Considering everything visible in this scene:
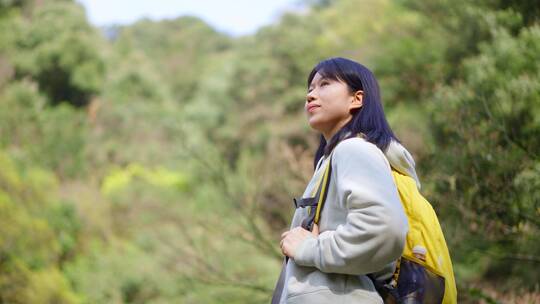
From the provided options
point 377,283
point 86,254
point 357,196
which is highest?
point 357,196

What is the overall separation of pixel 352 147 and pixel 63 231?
11.1 metres

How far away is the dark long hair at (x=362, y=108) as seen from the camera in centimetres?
134

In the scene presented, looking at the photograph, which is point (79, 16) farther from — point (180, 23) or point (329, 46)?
point (180, 23)

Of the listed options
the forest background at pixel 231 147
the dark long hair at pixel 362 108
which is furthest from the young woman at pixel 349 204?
the forest background at pixel 231 147

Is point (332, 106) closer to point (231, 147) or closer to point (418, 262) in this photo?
point (418, 262)

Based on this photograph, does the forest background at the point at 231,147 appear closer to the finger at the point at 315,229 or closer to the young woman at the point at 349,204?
the young woman at the point at 349,204

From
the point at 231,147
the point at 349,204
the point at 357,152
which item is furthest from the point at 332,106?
the point at 231,147

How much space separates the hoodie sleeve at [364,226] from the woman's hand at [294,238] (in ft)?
0.13

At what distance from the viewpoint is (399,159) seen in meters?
1.34

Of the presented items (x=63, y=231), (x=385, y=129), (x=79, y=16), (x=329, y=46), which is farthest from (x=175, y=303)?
(x=79, y=16)

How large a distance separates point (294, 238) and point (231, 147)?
16141 millimetres

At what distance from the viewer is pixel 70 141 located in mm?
15430

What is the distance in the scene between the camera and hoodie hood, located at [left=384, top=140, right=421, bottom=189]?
1.32m

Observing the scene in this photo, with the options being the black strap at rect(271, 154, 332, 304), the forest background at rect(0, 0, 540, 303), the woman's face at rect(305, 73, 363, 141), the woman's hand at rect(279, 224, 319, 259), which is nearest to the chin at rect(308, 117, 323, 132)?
the woman's face at rect(305, 73, 363, 141)
